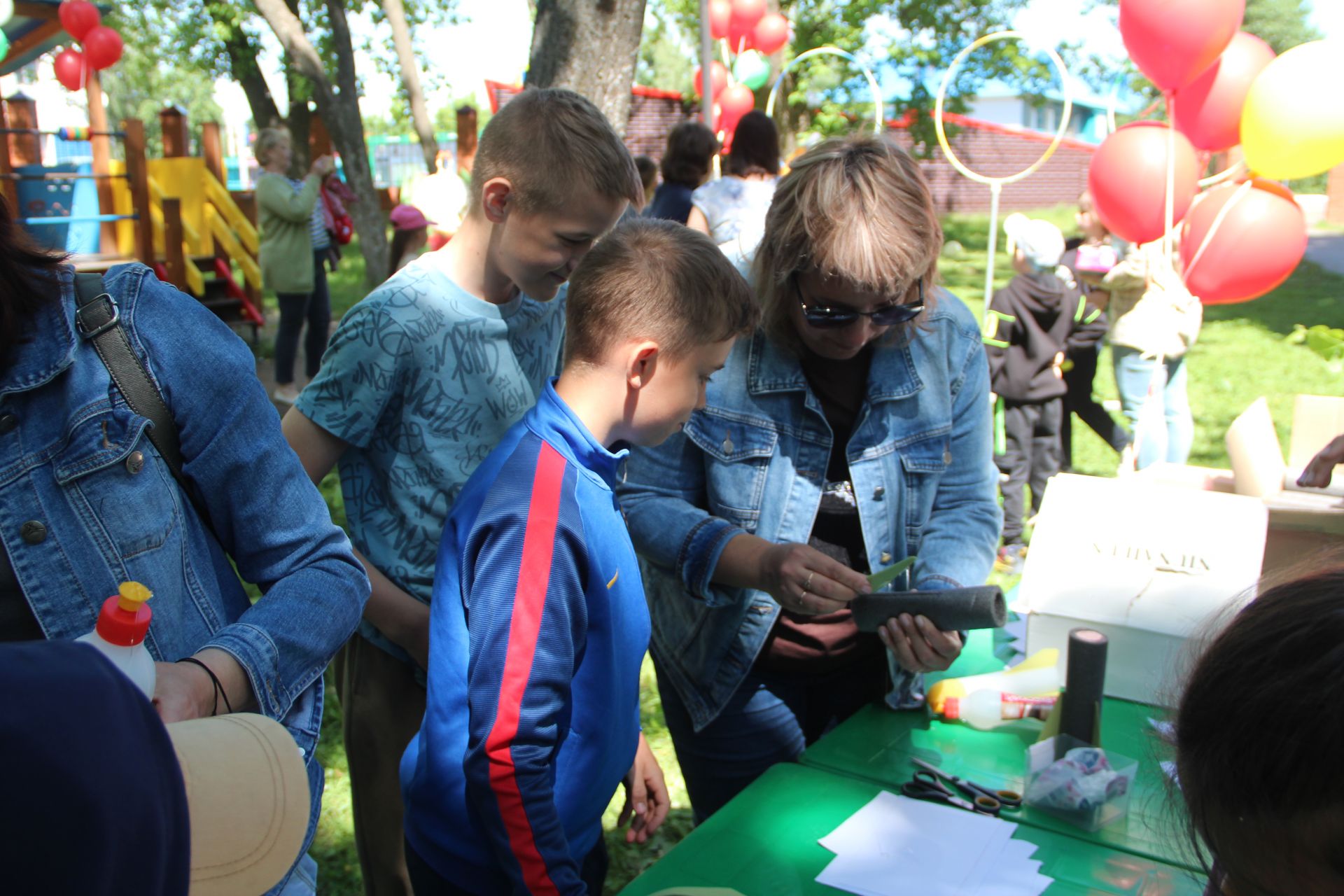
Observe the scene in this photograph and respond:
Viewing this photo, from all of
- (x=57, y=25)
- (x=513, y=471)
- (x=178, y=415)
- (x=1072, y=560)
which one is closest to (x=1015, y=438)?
(x=1072, y=560)

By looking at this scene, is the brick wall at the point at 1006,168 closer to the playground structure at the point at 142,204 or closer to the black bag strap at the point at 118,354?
the playground structure at the point at 142,204

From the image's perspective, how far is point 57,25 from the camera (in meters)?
8.66

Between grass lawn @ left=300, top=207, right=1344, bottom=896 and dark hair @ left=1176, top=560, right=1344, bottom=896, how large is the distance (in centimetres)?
213

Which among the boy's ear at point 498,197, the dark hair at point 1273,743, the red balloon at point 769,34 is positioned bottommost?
the dark hair at point 1273,743

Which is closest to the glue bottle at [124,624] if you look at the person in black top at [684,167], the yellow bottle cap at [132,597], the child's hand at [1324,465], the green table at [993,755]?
the yellow bottle cap at [132,597]

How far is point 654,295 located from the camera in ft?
4.91

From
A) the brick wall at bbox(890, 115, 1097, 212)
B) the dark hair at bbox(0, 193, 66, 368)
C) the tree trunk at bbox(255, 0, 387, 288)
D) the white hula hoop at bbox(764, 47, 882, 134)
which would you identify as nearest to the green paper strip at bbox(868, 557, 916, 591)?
the white hula hoop at bbox(764, 47, 882, 134)

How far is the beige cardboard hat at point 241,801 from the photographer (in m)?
0.67

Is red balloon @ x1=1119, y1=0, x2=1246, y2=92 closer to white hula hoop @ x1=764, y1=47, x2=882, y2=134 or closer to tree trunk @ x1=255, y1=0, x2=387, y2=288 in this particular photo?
white hula hoop @ x1=764, y1=47, x2=882, y2=134

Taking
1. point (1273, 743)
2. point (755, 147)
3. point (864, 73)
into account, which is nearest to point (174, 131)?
point (864, 73)

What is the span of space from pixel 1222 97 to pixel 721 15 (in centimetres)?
665

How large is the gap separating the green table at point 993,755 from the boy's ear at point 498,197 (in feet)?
3.52

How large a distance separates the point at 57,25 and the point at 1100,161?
27.4 ft

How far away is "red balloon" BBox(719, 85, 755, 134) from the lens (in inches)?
372
